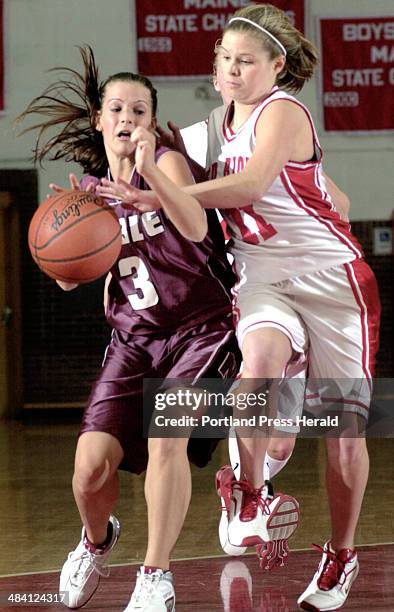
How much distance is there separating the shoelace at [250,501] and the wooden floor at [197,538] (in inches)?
12.9

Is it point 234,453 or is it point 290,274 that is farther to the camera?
point 234,453

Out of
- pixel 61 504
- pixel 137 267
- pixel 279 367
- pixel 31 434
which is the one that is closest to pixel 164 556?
pixel 279 367

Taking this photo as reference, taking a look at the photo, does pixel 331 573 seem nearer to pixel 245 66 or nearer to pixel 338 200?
pixel 338 200

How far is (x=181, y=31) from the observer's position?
34.2ft

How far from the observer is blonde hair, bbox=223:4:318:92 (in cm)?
344

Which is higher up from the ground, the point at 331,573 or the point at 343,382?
the point at 343,382

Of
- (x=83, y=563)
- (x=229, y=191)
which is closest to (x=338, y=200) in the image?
(x=229, y=191)

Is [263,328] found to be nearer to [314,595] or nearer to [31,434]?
[314,595]

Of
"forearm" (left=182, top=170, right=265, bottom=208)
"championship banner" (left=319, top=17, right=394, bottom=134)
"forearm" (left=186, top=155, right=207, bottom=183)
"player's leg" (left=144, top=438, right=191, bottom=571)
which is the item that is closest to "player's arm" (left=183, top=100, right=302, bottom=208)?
"forearm" (left=182, top=170, right=265, bottom=208)

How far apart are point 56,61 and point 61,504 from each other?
5.71m

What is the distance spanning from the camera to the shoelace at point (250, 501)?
11.4 ft

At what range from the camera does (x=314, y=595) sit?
3586 mm

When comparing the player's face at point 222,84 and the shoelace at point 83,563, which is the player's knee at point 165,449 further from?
the player's face at point 222,84

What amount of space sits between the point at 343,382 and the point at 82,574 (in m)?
1.07
